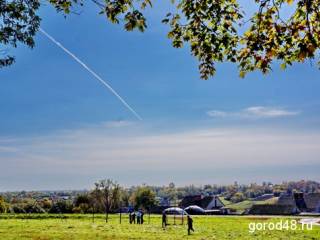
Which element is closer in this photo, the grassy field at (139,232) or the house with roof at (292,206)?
the grassy field at (139,232)

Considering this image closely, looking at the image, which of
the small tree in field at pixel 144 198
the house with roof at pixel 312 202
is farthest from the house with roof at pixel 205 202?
the house with roof at pixel 312 202

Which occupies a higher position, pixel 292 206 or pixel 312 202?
pixel 312 202

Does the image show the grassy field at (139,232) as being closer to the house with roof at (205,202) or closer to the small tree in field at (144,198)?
the small tree in field at (144,198)

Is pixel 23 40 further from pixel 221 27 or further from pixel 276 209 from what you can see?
pixel 276 209

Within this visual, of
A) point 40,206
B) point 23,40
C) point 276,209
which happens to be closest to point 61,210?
point 40,206

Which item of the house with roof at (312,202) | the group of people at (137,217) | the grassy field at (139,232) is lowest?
the grassy field at (139,232)

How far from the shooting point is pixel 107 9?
31.8 feet

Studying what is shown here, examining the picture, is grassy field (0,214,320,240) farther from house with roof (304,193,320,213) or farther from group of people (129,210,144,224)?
house with roof (304,193,320,213)

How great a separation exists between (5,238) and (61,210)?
5388cm

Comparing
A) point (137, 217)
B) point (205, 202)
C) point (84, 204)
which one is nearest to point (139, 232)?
point (137, 217)

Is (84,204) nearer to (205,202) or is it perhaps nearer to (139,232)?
(205,202)

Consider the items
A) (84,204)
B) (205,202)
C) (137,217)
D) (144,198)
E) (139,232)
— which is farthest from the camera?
(205,202)

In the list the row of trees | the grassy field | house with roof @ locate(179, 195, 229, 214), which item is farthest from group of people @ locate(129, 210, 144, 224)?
house with roof @ locate(179, 195, 229, 214)

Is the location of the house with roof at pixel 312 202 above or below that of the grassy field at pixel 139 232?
above
